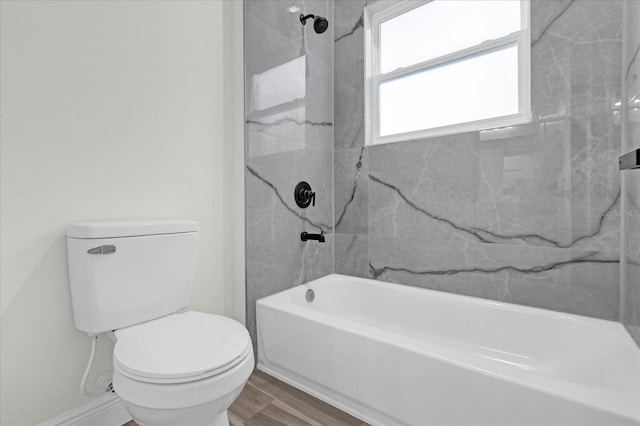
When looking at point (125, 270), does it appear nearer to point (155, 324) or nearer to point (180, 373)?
point (155, 324)

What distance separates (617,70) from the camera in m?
1.46

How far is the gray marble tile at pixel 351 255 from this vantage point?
2326 mm

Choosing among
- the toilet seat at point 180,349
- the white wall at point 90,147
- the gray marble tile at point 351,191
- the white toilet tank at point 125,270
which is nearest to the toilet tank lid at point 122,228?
the white toilet tank at point 125,270

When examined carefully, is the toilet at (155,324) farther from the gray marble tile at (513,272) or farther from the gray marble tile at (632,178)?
the gray marble tile at (632,178)

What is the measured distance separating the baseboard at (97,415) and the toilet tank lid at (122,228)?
714 mm

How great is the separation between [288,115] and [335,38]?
89 cm

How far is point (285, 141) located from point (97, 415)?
1632 millimetres

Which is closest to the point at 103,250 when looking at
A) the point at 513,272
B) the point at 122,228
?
the point at 122,228

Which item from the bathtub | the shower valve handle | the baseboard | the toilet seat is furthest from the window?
the baseboard

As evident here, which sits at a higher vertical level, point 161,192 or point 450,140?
point 450,140

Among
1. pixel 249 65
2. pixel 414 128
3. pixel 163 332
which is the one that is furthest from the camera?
pixel 414 128

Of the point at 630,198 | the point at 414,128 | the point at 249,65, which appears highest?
the point at 249,65

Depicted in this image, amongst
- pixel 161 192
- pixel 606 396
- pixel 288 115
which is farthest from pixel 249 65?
pixel 606 396

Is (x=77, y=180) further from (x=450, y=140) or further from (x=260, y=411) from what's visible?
(x=450, y=140)
